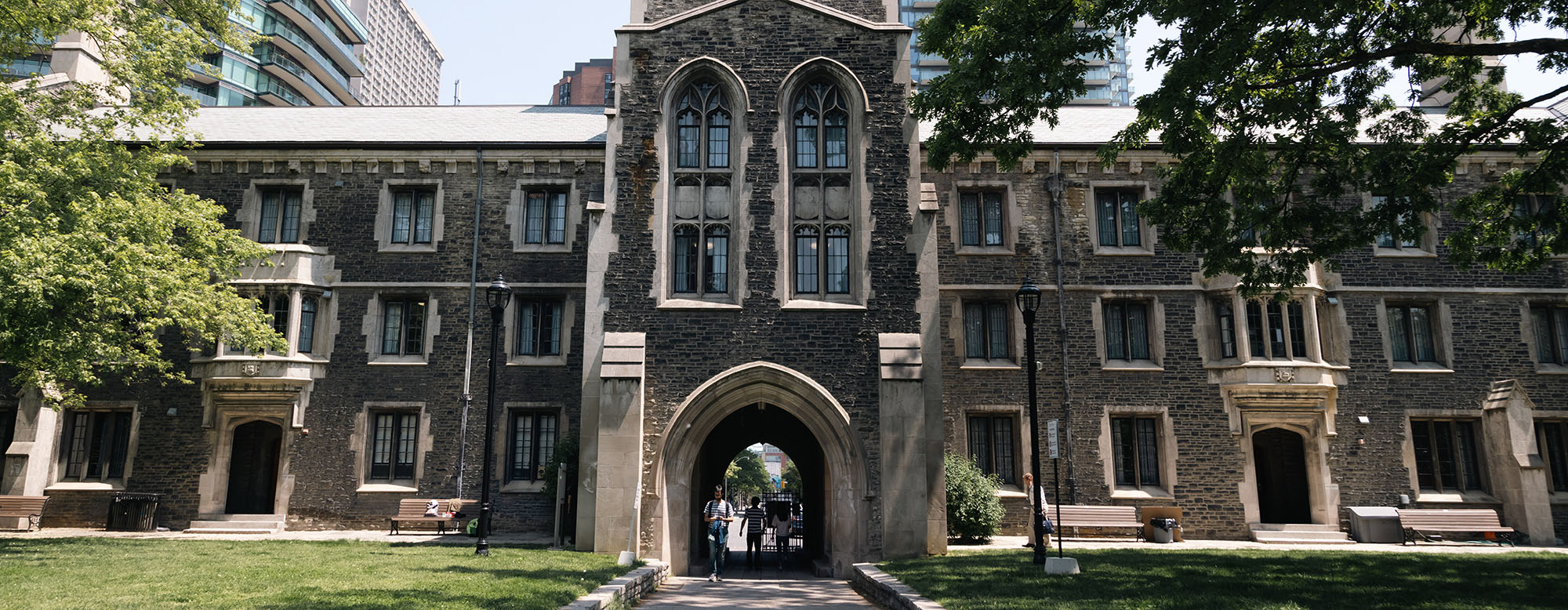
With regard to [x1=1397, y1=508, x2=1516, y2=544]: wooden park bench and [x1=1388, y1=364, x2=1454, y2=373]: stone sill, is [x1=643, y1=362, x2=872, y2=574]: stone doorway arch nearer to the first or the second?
[x1=1397, y1=508, x2=1516, y2=544]: wooden park bench

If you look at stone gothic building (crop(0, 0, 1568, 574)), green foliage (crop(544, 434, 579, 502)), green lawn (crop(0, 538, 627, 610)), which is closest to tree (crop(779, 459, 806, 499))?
stone gothic building (crop(0, 0, 1568, 574))

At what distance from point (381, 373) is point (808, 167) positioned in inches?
442

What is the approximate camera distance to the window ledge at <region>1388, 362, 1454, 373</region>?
2047 cm

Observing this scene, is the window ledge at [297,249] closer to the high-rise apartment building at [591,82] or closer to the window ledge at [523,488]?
the window ledge at [523,488]


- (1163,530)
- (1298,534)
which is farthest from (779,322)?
(1298,534)

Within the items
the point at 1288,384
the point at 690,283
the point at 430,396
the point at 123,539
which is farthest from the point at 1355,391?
the point at 123,539

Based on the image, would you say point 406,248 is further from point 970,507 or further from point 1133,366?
point 1133,366

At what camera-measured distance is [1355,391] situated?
2031 cm

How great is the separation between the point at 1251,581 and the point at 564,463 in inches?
510

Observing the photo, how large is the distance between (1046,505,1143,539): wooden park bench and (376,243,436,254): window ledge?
51.8 ft

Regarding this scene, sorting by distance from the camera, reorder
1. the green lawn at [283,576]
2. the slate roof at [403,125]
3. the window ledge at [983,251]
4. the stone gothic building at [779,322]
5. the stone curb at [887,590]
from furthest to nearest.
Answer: the slate roof at [403,125]
the window ledge at [983,251]
the stone gothic building at [779,322]
the stone curb at [887,590]
the green lawn at [283,576]

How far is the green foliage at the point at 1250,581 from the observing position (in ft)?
30.3

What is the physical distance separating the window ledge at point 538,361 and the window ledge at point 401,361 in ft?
6.69

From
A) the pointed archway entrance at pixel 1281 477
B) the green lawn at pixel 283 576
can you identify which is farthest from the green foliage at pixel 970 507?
the pointed archway entrance at pixel 1281 477
